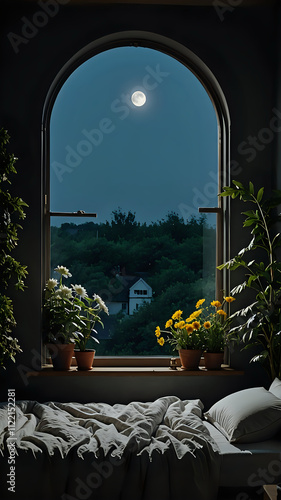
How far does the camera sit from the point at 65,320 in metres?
4.50

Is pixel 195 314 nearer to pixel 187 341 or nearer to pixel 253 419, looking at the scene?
pixel 187 341

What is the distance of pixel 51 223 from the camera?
4.80 meters

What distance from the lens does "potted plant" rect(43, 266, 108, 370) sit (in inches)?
177

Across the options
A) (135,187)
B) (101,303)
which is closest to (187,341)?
(101,303)

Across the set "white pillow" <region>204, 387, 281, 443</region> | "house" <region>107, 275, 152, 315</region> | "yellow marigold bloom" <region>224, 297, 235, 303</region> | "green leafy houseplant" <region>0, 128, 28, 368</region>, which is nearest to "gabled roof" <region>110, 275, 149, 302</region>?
"house" <region>107, 275, 152, 315</region>

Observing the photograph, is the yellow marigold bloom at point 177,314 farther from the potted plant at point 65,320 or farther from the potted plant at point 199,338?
the potted plant at point 65,320

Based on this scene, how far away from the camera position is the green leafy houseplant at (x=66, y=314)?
4.51 meters

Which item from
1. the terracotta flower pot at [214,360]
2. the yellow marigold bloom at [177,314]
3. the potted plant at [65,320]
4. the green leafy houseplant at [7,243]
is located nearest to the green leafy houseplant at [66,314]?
the potted plant at [65,320]

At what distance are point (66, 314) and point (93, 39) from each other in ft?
7.10

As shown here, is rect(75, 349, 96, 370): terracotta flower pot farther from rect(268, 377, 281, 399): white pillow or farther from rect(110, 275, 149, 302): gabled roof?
rect(268, 377, 281, 399): white pillow

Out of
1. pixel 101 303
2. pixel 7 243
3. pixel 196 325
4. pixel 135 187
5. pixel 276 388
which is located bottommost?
pixel 276 388

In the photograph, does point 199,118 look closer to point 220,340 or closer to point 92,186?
point 92,186

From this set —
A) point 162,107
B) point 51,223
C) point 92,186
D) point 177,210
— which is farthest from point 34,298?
point 162,107

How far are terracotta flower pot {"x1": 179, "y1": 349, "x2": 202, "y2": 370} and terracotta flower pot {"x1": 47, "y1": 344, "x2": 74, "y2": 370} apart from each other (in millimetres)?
846
